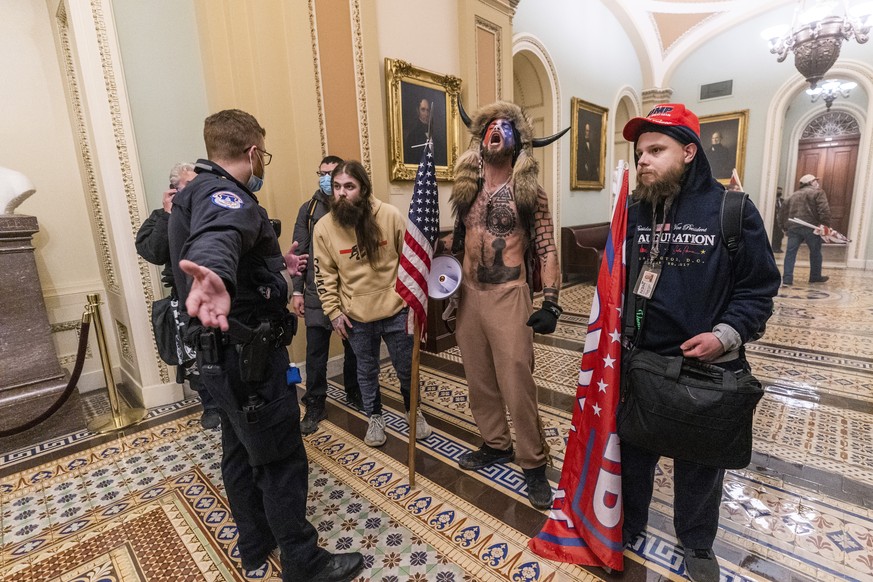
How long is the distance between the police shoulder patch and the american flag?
105 centimetres

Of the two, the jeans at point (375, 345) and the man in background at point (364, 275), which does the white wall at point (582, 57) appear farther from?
the jeans at point (375, 345)

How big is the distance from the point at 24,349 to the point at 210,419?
1424 millimetres

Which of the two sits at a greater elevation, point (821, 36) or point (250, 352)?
point (821, 36)

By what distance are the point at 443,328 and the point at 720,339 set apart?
3.38m

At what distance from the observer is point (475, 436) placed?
2.99 meters

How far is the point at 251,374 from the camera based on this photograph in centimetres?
149

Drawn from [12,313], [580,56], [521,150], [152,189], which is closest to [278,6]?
[152,189]

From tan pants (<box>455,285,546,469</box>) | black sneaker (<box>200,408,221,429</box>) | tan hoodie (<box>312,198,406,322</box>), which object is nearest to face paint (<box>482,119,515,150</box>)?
tan pants (<box>455,285,546,469</box>)

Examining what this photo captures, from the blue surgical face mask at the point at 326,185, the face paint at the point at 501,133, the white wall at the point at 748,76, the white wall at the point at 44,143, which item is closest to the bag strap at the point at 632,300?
the face paint at the point at 501,133

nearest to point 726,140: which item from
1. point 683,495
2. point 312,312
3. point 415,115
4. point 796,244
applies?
point 796,244

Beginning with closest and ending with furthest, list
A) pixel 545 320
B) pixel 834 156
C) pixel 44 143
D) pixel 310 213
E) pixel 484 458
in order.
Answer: pixel 545 320
pixel 484 458
pixel 310 213
pixel 44 143
pixel 834 156

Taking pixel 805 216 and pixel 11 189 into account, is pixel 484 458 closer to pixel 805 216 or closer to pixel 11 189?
pixel 11 189

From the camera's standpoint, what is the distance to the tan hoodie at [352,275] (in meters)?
2.75

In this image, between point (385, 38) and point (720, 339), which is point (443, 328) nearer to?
point (385, 38)
